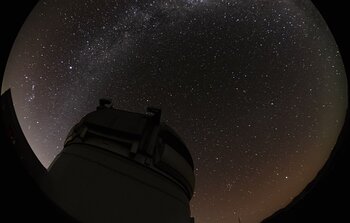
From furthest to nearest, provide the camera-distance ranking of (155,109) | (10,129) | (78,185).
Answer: (155,109) → (78,185) → (10,129)

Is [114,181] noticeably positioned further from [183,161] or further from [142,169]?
[183,161]

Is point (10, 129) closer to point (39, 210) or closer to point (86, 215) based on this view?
point (39, 210)

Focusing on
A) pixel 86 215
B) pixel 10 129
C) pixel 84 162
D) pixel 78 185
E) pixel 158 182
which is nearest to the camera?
pixel 10 129

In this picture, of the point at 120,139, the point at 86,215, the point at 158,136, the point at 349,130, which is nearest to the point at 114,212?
the point at 86,215

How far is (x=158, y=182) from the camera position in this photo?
618 centimetres

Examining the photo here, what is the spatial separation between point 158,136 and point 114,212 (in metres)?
2.31

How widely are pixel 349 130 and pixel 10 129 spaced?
140 inches

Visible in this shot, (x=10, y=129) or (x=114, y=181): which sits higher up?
(x=114, y=181)

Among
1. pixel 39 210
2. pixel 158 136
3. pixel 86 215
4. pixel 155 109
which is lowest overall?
pixel 39 210

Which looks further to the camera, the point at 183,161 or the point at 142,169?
the point at 183,161

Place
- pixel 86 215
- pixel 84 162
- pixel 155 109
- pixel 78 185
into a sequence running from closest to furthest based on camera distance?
1. pixel 86 215
2. pixel 78 185
3. pixel 84 162
4. pixel 155 109

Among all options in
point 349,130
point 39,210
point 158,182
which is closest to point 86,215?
point 158,182

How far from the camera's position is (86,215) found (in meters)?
4.71

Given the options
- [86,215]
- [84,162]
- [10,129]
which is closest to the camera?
[10,129]
